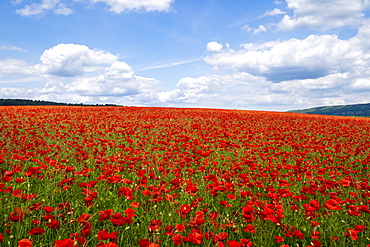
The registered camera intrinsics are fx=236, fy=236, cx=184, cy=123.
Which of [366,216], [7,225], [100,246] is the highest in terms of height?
[100,246]

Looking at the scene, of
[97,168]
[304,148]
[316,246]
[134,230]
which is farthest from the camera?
[304,148]

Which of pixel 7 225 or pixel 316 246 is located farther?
pixel 7 225

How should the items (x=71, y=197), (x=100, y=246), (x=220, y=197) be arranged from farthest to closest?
(x=220, y=197), (x=71, y=197), (x=100, y=246)

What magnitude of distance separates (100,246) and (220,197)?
3.18 m

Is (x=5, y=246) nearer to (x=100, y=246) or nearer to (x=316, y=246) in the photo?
(x=100, y=246)

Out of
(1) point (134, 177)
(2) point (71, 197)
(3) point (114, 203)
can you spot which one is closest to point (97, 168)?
(1) point (134, 177)

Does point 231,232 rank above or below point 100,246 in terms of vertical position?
below

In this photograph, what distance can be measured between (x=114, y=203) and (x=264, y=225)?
2551mm

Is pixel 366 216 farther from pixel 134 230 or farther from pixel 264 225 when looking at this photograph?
pixel 134 230

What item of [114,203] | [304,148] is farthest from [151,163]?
[304,148]

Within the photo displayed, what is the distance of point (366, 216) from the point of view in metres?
4.12

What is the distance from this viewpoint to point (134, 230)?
3.47m

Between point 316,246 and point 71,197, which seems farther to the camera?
point 71,197

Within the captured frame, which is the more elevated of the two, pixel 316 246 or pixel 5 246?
pixel 316 246
